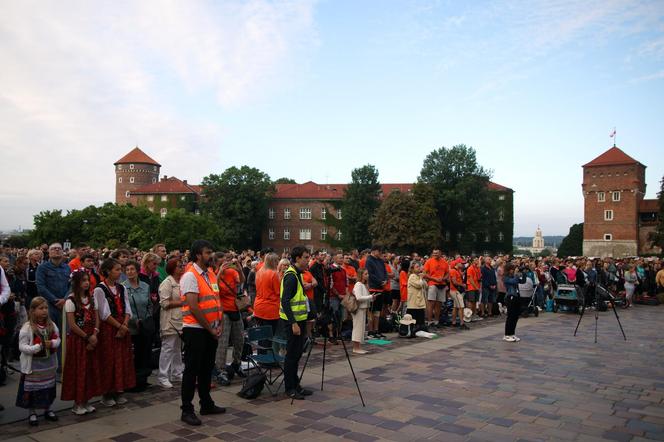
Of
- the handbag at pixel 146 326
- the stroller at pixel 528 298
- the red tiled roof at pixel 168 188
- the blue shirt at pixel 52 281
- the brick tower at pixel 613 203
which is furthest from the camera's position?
the red tiled roof at pixel 168 188

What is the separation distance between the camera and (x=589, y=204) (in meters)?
77.1

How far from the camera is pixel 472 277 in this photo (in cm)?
1497

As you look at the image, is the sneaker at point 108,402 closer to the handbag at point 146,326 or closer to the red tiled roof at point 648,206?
the handbag at point 146,326

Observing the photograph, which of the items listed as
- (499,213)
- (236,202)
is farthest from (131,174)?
(499,213)

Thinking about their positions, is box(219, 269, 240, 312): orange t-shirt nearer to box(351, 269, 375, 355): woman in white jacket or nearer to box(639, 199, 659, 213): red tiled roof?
box(351, 269, 375, 355): woman in white jacket

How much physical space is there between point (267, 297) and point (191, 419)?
8.97 ft

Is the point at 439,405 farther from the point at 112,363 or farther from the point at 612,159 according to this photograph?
the point at 612,159

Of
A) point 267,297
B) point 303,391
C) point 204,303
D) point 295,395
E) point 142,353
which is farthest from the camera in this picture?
point 267,297

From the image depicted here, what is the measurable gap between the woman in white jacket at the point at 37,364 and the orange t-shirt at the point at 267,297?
119 inches

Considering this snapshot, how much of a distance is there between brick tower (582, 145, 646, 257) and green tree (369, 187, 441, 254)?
32.7 m

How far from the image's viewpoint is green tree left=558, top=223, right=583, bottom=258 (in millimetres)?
92438

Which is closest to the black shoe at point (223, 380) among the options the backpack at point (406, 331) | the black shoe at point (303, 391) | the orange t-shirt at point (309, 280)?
the black shoe at point (303, 391)

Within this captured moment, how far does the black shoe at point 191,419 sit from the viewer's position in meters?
5.45

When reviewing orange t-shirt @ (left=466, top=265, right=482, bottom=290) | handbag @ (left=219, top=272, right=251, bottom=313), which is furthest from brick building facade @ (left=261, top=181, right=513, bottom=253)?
handbag @ (left=219, top=272, right=251, bottom=313)
